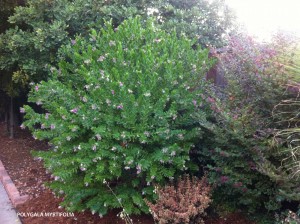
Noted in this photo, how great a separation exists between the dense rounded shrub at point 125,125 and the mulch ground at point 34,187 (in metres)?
0.19

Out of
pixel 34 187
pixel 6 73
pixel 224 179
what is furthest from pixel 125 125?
pixel 6 73

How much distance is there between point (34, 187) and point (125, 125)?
1.89 m

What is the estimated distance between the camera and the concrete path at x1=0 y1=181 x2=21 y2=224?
3.76 metres

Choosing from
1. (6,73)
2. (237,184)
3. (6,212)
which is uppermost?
(6,73)

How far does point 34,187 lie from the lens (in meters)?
4.46

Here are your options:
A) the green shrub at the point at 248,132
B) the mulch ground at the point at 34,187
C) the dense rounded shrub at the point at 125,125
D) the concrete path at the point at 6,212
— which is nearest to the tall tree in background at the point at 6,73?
the mulch ground at the point at 34,187

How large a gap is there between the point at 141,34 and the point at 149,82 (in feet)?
2.75

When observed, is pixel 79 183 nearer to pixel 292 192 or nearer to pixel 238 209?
pixel 238 209

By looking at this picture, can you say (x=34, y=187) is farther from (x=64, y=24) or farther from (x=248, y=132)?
(x=248, y=132)

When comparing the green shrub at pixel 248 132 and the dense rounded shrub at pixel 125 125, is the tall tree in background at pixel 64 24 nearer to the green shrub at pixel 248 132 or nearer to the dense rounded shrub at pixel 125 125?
the dense rounded shrub at pixel 125 125

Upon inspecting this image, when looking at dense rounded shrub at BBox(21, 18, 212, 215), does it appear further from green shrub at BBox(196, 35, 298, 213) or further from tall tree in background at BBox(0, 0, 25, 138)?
tall tree in background at BBox(0, 0, 25, 138)

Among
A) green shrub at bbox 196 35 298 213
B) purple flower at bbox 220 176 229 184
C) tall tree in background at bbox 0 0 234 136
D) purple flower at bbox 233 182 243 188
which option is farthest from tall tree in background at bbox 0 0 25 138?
purple flower at bbox 233 182 243 188

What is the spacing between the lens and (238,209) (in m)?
3.49

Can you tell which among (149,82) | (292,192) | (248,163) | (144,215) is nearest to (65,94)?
(149,82)
